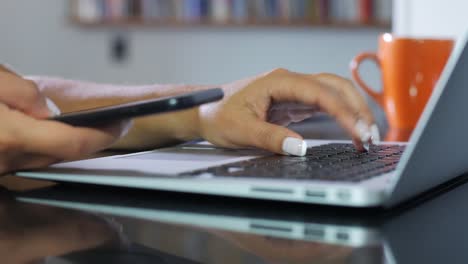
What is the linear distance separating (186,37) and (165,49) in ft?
0.42

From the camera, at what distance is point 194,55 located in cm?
358

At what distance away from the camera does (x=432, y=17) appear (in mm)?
1812

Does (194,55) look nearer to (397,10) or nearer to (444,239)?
(397,10)

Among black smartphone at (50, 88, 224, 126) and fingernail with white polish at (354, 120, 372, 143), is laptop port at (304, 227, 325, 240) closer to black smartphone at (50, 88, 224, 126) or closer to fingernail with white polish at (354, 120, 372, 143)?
black smartphone at (50, 88, 224, 126)

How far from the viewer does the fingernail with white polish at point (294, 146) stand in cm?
70

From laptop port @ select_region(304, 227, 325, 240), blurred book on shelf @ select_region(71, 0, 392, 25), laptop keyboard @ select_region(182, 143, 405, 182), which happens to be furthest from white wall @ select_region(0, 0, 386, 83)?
laptop port @ select_region(304, 227, 325, 240)

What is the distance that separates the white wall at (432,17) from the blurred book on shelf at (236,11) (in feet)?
4.22

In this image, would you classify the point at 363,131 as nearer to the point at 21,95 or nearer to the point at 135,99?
the point at 21,95

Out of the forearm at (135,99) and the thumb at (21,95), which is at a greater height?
the thumb at (21,95)

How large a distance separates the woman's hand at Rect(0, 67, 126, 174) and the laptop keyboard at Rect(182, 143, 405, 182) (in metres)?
0.09

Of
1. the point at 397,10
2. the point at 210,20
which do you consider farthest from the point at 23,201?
the point at 210,20

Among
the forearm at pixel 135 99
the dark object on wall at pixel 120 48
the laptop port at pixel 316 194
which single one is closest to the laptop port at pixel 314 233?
the laptop port at pixel 316 194

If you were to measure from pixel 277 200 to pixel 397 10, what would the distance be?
1.55m

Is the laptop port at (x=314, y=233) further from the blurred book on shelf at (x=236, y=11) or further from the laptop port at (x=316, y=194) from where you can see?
the blurred book on shelf at (x=236, y=11)
